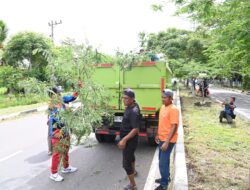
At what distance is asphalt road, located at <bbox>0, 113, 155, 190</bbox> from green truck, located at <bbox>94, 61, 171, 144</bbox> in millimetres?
653

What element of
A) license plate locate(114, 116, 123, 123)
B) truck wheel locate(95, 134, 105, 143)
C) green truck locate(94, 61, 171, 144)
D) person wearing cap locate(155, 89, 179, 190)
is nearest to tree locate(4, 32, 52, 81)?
truck wheel locate(95, 134, 105, 143)

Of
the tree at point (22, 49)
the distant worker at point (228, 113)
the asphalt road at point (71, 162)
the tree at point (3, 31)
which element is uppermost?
the tree at point (3, 31)

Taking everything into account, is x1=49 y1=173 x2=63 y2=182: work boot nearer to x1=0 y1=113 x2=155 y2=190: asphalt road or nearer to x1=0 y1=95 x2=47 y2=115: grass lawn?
x1=0 y1=113 x2=155 y2=190: asphalt road

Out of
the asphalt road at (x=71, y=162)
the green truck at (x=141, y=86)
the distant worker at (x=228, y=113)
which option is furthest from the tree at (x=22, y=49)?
the green truck at (x=141, y=86)

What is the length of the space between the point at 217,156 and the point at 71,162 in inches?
130

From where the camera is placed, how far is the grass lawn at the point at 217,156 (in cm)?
489

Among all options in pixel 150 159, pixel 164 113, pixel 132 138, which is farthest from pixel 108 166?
pixel 164 113

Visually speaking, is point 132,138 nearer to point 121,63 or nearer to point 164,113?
point 164,113

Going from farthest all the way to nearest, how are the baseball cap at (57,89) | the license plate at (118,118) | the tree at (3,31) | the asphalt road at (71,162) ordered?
the tree at (3,31)
the license plate at (118,118)
the asphalt road at (71,162)
the baseball cap at (57,89)

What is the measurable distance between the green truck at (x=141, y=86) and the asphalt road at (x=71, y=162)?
653mm

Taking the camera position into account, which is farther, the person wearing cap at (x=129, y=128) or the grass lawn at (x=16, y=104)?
the grass lawn at (x=16, y=104)

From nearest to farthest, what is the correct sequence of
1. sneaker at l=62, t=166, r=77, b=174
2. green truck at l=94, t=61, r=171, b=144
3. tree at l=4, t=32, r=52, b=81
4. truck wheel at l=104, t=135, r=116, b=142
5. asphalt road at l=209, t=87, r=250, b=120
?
sneaker at l=62, t=166, r=77, b=174, green truck at l=94, t=61, r=171, b=144, truck wheel at l=104, t=135, r=116, b=142, asphalt road at l=209, t=87, r=250, b=120, tree at l=4, t=32, r=52, b=81

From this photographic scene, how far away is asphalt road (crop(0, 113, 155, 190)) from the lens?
17.4 ft

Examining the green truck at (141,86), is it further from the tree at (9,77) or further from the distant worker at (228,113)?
the tree at (9,77)
